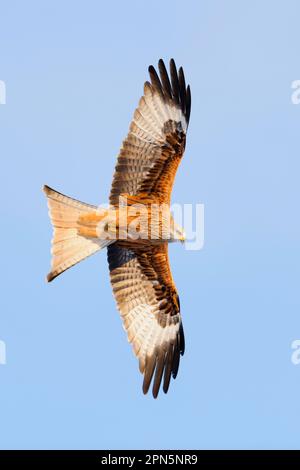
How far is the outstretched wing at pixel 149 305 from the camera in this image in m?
13.5

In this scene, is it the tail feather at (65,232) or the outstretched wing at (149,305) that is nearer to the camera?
the tail feather at (65,232)

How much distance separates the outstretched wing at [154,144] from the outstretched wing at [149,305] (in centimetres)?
91

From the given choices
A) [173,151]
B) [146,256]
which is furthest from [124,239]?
[173,151]

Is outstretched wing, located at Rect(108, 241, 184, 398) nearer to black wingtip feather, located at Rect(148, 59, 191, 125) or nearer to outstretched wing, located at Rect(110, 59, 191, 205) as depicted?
outstretched wing, located at Rect(110, 59, 191, 205)

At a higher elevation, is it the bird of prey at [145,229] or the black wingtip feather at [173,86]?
the black wingtip feather at [173,86]

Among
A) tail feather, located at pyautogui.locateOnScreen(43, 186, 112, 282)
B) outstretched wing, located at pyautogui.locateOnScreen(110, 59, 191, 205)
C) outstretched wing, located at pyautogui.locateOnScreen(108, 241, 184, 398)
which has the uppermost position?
outstretched wing, located at pyautogui.locateOnScreen(110, 59, 191, 205)

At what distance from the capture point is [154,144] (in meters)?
13.1

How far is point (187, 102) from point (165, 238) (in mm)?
1947

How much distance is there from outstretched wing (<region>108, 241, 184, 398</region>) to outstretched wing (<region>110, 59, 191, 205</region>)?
0.91m

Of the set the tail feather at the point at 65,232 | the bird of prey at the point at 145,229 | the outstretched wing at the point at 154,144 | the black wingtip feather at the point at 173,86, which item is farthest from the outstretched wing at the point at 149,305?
the black wingtip feather at the point at 173,86

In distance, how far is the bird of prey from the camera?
42.7ft

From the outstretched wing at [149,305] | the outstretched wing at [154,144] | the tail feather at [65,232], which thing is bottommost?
the outstretched wing at [149,305]

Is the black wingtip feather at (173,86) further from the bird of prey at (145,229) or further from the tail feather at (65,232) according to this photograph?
the tail feather at (65,232)

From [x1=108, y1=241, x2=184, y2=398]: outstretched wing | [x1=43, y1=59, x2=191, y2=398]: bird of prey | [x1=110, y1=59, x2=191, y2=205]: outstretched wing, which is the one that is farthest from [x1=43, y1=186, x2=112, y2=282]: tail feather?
[x1=108, y1=241, x2=184, y2=398]: outstretched wing
